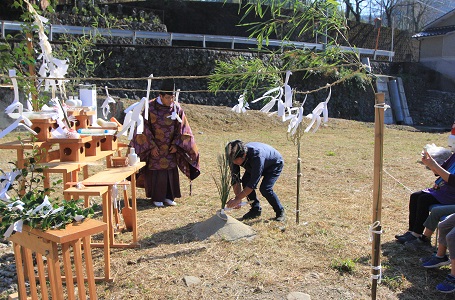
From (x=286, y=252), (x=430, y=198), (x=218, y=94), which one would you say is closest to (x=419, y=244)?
(x=430, y=198)

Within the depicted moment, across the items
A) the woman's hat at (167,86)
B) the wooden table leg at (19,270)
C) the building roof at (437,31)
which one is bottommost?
the wooden table leg at (19,270)

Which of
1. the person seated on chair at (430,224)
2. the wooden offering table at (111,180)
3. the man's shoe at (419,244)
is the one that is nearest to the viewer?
the wooden offering table at (111,180)

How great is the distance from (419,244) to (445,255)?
18.2 inches

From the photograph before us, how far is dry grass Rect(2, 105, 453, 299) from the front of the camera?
136 inches

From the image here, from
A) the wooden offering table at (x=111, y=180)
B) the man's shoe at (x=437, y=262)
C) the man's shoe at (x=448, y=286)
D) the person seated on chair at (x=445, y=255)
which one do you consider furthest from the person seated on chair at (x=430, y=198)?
the wooden offering table at (x=111, y=180)

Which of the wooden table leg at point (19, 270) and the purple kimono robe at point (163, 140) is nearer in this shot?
the wooden table leg at point (19, 270)

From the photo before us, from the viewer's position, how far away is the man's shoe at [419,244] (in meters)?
4.17

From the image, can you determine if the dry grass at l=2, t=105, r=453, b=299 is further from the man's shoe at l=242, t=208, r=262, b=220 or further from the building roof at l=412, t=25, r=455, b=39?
the building roof at l=412, t=25, r=455, b=39

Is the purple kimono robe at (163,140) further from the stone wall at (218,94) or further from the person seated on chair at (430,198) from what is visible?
the stone wall at (218,94)

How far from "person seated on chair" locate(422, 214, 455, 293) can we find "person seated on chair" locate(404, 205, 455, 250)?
0.72 feet

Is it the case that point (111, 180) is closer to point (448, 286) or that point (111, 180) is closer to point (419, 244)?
point (448, 286)

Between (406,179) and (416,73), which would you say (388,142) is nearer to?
(406,179)

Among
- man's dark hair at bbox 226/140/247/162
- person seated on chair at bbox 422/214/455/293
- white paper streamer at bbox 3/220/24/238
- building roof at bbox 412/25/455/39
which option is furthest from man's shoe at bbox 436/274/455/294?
building roof at bbox 412/25/455/39

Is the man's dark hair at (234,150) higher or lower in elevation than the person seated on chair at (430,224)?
higher
